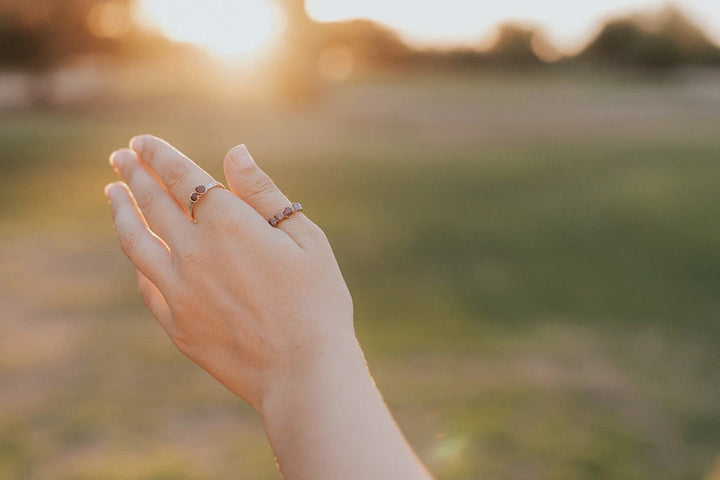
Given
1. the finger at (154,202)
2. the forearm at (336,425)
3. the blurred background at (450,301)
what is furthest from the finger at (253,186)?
the blurred background at (450,301)

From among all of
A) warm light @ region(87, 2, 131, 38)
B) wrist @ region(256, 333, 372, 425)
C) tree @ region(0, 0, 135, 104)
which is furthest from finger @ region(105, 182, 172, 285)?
warm light @ region(87, 2, 131, 38)

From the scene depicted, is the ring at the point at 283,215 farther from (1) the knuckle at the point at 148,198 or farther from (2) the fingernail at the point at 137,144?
(2) the fingernail at the point at 137,144

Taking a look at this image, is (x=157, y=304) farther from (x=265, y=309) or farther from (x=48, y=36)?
(x=48, y=36)

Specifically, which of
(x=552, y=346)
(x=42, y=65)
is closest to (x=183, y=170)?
(x=552, y=346)

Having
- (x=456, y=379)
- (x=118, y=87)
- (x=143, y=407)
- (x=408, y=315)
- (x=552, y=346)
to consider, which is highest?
(x=118, y=87)

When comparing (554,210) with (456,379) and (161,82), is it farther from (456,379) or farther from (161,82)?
(161,82)

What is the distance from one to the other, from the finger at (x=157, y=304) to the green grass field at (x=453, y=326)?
296 centimetres

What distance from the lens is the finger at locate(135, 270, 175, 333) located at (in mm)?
1817

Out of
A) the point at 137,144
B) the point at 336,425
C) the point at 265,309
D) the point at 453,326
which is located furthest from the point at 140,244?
the point at 453,326

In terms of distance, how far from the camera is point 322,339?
1.51m

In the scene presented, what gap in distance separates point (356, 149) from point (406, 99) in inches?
449

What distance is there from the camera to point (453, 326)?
292 inches

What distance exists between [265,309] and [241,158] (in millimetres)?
404

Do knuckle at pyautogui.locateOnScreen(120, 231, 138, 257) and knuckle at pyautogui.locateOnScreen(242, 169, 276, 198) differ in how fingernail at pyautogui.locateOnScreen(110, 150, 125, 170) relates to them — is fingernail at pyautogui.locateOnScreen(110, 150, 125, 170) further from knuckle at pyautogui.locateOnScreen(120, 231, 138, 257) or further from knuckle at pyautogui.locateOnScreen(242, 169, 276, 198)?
knuckle at pyautogui.locateOnScreen(242, 169, 276, 198)
